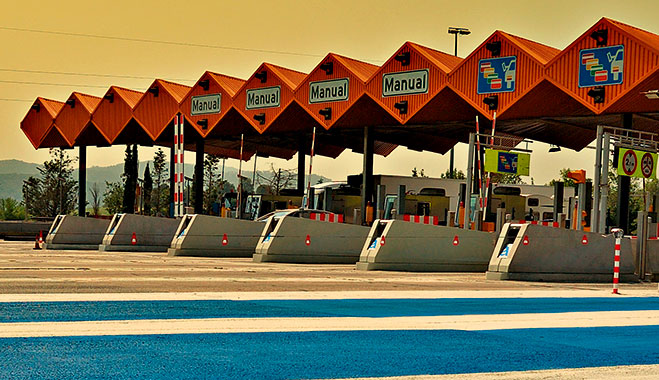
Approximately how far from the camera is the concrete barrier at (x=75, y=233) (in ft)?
113

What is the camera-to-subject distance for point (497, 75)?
31.5 meters

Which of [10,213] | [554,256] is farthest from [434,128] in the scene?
[10,213]

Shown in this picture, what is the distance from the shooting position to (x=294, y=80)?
39.5 m

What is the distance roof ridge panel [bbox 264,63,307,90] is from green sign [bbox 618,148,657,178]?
17.3 metres

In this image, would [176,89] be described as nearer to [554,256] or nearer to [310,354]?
[554,256]

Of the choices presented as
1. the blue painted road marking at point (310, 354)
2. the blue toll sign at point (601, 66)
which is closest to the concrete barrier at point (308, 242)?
the blue toll sign at point (601, 66)

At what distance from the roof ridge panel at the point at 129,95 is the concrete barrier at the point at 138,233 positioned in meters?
12.8

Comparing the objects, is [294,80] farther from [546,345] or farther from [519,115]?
[546,345]

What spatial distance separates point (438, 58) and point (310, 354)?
26.9 metres

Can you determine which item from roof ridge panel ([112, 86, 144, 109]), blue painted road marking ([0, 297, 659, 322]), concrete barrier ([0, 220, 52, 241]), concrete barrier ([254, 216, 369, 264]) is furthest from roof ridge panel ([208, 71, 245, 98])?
blue painted road marking ([0, 297, 659, 322])

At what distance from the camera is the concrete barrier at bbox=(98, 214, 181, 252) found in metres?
32.4

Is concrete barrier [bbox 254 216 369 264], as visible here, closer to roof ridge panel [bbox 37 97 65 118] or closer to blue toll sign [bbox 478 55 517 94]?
blue toll sign [bbox 478 55 517 94]

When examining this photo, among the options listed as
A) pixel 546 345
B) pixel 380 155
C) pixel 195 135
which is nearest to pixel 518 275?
pixel 546 345

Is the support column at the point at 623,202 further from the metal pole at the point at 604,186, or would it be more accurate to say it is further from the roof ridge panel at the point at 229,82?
the roof ridge panel at the point at 229,82
